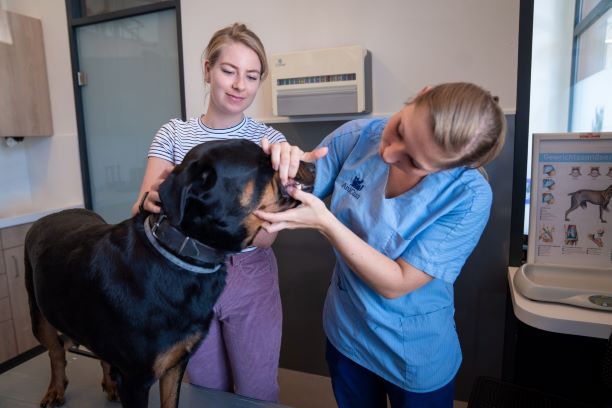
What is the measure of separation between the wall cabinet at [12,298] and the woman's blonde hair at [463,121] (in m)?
2.94

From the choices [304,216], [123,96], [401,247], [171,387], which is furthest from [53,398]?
[123,96]

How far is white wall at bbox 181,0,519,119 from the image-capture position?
190 cm

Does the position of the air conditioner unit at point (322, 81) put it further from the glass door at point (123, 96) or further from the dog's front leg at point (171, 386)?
the dog's front leg at point (171, 386)

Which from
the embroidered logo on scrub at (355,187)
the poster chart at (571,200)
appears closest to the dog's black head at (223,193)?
the embroidered logo on scrub at (355,187)

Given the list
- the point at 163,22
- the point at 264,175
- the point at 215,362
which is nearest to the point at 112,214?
the point at 163,22

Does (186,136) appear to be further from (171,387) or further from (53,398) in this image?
(53,398)

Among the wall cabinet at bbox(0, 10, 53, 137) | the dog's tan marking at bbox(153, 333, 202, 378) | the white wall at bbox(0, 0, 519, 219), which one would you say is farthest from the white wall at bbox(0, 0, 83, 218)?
the dog's tan marking at bbox(153, 333, 202, 378)

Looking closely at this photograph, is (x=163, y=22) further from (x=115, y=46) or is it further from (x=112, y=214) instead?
(x=112, y=214)

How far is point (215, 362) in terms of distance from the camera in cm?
143

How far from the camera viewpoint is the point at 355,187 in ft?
3.63

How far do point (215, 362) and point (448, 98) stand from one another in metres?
1.12

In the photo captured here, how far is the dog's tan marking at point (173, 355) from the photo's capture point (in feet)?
3.47

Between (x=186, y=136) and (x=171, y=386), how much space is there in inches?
29.2

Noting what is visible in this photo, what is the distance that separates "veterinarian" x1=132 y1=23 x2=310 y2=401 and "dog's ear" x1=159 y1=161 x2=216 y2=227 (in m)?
0.32
